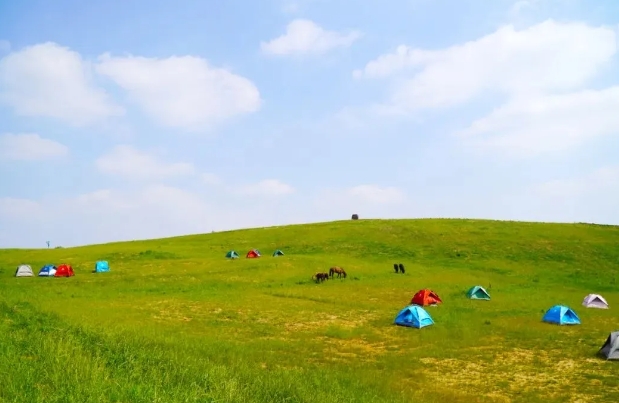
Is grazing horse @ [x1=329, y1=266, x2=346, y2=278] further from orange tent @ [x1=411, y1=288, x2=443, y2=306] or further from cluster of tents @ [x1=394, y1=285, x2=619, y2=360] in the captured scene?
orange tent @ [x1=411, y1=288, x2=443, y2=306]

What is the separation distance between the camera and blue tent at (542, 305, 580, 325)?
1294 inches

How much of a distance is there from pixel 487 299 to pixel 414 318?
14824 mm

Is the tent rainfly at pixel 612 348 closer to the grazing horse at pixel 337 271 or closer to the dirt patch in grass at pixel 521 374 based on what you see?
the dirt patch in grass at pixel 521 374

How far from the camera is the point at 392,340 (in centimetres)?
2772

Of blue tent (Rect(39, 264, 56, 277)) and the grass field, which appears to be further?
blue tent (Rect(39, 264, 56, 277))

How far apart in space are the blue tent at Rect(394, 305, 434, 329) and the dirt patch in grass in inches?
259

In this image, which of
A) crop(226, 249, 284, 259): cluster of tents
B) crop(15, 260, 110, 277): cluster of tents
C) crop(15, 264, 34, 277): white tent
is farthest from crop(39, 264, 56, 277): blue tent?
crop(226, 249, 284, 259): cluster of tents

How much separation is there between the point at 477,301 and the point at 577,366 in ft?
64.2

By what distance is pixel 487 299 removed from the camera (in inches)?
1681

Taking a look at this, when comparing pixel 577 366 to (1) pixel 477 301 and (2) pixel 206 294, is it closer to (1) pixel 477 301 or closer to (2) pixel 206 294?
(1) pixel 477 301

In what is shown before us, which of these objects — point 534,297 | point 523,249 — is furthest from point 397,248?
point 534,297

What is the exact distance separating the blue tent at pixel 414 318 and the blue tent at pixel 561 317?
8879mm

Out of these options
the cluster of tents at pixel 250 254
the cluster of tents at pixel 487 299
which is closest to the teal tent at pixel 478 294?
the cluster of tents at pixel 487 299

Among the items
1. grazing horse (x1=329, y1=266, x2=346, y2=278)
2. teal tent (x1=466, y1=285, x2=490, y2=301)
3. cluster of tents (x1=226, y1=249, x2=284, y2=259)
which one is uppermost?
cluster of tents (x1=226, y1=249, x2=284, y2=259)
